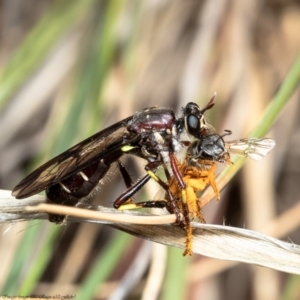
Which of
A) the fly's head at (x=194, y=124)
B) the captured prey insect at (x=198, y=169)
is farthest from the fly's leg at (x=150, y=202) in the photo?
Result: the fly's head at (x=194, y=124)

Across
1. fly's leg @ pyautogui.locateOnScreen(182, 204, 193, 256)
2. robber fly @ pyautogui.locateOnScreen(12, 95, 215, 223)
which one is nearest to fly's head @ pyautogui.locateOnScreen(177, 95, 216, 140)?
robber fly @ pyautogui.locateOnScreen(12, 95, 215, 223)

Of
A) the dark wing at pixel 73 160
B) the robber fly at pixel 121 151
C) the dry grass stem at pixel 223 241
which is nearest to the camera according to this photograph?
the dry grass stem at pixel 223 241

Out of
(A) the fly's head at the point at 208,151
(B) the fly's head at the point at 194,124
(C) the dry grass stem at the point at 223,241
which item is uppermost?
(B) the fly's head at the point at 194,124

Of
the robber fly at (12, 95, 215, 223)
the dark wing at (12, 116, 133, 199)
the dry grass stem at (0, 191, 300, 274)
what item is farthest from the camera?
the robber fly at (12, 95, 215, 223)

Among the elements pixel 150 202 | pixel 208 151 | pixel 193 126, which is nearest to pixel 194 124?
pixel 193 126

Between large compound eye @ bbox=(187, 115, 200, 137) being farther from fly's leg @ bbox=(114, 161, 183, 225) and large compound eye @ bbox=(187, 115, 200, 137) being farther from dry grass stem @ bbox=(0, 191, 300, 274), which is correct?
dry grass stem @ bbox=(0, 191, 300, 274)

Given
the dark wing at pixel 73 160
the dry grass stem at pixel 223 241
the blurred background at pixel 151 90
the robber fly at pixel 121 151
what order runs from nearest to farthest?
the dry grass stem at pixel 223 241 < the dark wing at pixel 73 160 < the robber fly at pixel 121 151 < the blurred background at pixel 151 90

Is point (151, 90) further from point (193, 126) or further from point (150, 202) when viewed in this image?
point (150, 202)

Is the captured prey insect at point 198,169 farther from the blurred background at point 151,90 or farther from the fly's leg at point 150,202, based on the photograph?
the blurred background at point 151,90
